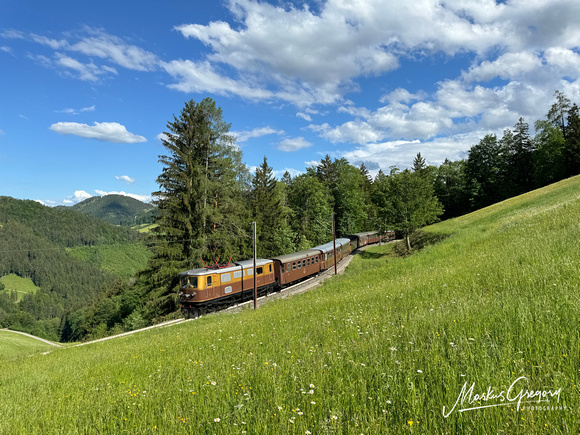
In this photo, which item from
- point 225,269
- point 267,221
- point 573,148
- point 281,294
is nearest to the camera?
point 225,269

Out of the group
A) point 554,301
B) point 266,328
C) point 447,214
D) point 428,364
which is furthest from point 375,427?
point 447,214

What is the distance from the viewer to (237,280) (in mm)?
23000

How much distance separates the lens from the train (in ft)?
67.0

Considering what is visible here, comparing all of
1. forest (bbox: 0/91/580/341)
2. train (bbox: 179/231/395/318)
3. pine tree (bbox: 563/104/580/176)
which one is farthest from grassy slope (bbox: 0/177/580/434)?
pine tree (bbox: 563/104/580/176)

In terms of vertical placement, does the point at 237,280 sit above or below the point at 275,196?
below

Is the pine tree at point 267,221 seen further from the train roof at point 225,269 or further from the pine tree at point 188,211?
the train roof at point 225,269

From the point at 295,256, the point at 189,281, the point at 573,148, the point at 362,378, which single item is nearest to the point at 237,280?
the point at 189,281

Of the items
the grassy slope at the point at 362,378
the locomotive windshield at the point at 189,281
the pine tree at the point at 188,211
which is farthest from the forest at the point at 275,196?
the grassy slope at the point at 362,378

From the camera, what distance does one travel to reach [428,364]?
338 cm

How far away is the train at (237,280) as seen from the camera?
20436 millimetres

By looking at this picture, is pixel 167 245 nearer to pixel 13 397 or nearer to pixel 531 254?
pixel 13 397

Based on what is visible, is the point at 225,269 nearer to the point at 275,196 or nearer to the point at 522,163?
the point at 275,196

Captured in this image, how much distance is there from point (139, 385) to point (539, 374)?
5.65 meters

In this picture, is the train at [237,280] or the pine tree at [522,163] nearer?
the train at [237,280]
